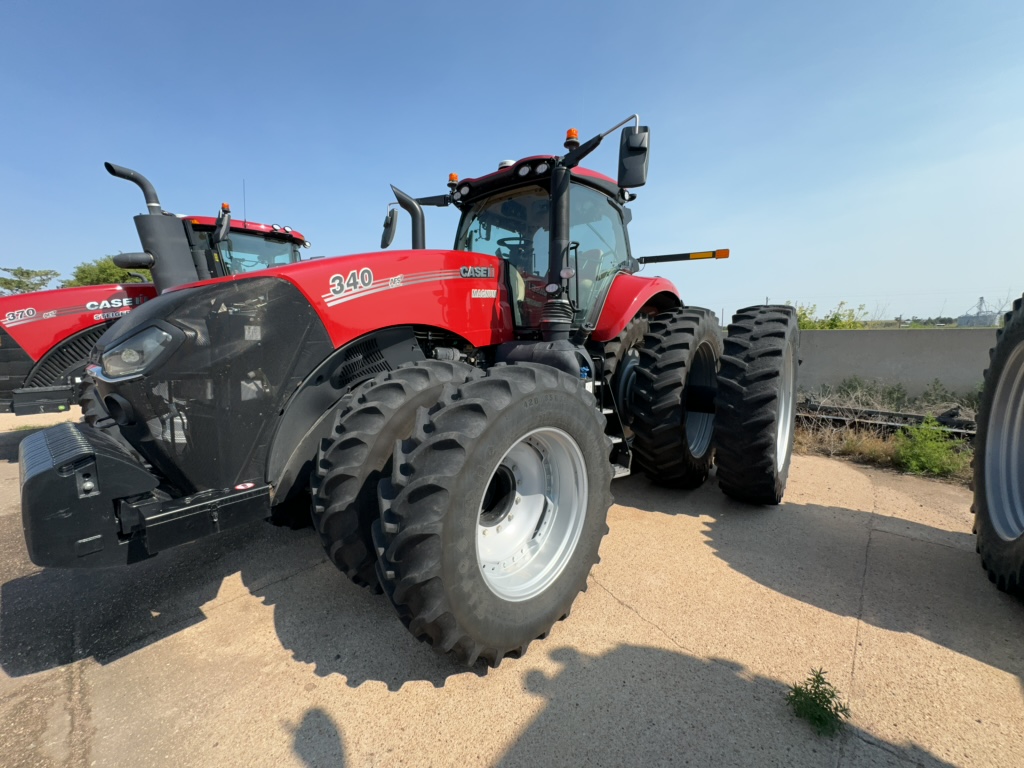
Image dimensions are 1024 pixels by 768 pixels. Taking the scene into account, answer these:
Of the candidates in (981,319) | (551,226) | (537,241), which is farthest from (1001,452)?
(981,319)

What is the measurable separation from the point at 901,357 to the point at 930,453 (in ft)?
8.71

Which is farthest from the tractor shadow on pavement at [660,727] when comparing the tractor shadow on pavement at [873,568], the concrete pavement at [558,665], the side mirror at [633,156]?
the side mirror at [633,156]

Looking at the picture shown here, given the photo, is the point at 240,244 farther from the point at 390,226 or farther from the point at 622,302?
the point at 622,302

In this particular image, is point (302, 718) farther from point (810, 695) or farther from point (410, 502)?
point (810, 695)

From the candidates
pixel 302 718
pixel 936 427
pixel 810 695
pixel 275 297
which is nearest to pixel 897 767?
pixel 810 695

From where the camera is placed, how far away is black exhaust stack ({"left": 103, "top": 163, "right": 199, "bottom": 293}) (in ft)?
15.0

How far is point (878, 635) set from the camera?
201 centimetres

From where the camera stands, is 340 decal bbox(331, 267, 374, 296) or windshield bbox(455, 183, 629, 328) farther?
windshield bbox(455, 183, 629, 328)

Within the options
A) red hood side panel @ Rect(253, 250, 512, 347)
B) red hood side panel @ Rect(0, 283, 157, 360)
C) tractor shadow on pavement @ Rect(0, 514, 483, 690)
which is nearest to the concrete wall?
red hood side panel @ Rect(253, 250, 512, 347)

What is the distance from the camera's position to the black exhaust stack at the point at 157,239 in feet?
15.0

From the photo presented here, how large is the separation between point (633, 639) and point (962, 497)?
10.2ft

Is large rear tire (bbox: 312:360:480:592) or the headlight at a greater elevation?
the headlight

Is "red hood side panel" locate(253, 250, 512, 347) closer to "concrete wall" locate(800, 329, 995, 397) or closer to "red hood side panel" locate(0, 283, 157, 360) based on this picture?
"red hood side panel" locate(0, 283, 157, 360)

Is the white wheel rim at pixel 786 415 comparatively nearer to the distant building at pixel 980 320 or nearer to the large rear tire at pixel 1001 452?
the large rear tire at pixel 1001 452
